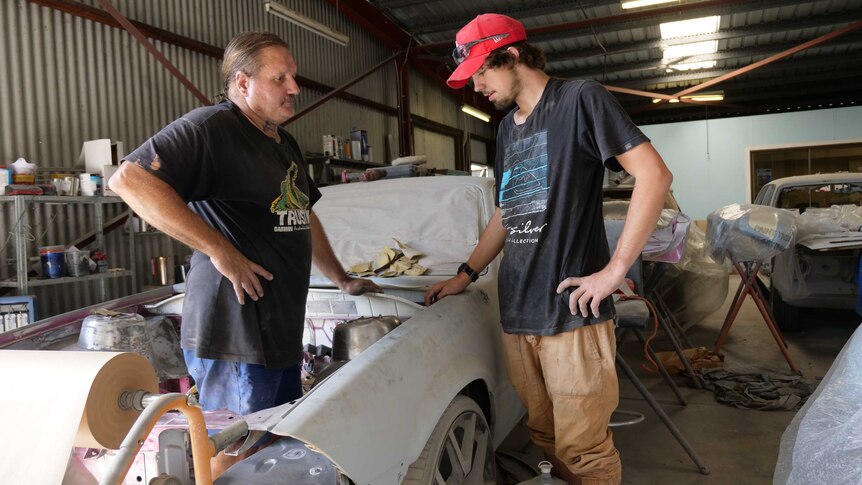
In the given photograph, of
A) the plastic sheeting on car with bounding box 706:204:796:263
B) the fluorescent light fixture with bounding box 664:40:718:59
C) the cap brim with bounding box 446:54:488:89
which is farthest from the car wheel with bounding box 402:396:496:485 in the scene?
the fluorescent light fixture with bounding box 664:40:718:59

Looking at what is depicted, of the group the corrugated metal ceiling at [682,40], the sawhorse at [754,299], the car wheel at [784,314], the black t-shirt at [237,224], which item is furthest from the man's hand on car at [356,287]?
the corrugated metal ceiling at [682,40]

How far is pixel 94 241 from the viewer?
455 cm

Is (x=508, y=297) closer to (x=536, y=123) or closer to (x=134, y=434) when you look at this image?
(x=536, y=123)

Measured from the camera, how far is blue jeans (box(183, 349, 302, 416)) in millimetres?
1593

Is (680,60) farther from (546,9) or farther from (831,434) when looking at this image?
(831,434)

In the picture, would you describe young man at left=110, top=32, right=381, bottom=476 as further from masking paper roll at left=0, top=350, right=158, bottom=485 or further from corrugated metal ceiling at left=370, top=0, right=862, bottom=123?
corrugated metal ceiling at left=370, top=0, right=862, bottom=123

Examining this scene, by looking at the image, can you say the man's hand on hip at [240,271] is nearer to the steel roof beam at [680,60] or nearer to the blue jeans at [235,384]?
the blue jeans at [235,384]

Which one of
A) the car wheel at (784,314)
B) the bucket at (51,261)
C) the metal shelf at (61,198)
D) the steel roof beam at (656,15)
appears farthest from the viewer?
the steel roof beam at (656,15)

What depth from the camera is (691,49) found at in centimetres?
1002

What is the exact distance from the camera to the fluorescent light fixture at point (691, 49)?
31.8ft

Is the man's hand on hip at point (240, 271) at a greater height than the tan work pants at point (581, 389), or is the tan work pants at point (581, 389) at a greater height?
the man's hand on hip at point (240, 271)

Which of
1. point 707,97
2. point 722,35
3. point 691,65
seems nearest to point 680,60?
point 691,65

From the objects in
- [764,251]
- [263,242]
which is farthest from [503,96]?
[764,251]

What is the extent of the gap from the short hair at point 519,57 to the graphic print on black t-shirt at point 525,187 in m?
0.23
